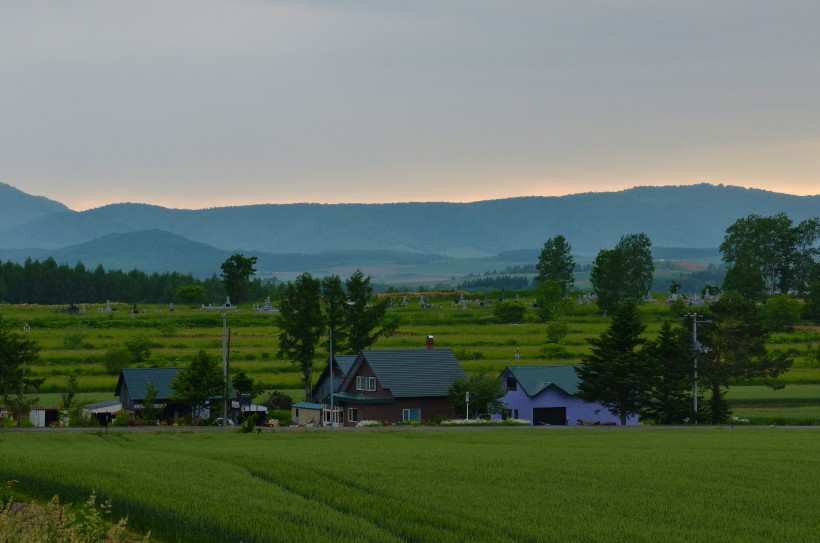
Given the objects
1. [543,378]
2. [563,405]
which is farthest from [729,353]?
[543,378]

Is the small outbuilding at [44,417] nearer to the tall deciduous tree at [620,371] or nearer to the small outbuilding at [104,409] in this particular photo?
the small outbuilding at [104,409]

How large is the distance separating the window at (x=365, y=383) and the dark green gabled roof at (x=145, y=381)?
43.3 ft

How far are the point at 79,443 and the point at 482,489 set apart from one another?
93.1ft

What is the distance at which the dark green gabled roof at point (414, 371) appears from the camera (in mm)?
78125

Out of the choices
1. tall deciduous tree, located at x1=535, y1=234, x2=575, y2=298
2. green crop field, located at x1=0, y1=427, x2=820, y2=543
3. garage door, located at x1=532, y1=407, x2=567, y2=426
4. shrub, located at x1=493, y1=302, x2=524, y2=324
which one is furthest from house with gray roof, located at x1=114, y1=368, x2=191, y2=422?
tall deciduous tree, located at x1=535, y1=234, x2=575, y2=298

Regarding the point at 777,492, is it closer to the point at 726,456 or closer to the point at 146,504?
the point at 726,456

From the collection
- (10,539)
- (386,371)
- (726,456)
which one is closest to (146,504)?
(10,539)

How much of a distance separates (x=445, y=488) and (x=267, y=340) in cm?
9236

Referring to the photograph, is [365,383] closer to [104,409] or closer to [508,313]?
[104,409]

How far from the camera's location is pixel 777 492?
1142 inches

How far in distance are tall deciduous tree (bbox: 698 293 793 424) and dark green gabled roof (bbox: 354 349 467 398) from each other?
58.1ft

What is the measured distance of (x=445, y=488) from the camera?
97.5 ft

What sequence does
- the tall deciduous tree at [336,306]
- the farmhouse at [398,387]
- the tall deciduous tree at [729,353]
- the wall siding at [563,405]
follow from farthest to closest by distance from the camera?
the tall deciduous tree at [336,306], the wall siding at [563,405], the farmhouse at [398,387], the tall deciduous tree at [729,353]

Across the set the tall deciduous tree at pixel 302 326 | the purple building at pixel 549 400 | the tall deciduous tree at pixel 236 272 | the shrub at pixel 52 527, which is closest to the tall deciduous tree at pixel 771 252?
the tall deciduous tree at pixel 236 272
